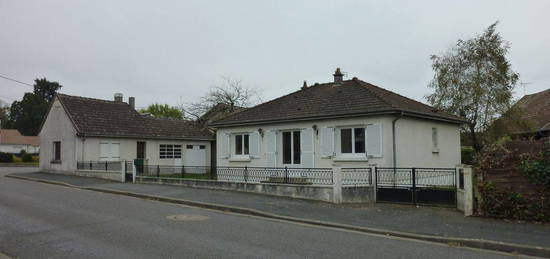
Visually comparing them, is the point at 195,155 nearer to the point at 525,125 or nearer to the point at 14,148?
the point at 525,125

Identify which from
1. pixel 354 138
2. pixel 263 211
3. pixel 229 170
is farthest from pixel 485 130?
pixel 263 211

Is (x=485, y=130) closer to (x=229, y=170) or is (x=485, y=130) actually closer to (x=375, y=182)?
(x=375, y=182)

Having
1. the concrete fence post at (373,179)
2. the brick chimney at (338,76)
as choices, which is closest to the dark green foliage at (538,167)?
the concrete fence post at (373,179)

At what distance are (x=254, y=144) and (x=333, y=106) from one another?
4.45 metres

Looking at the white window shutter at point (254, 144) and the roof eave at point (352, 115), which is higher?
the roof eave at point (352, 115)

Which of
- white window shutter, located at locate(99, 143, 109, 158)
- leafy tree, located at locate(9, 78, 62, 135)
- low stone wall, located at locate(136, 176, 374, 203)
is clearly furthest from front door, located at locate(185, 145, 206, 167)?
leafy tree, located at locate(9, 78, 62, 135)

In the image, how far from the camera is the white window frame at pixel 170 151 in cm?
3069

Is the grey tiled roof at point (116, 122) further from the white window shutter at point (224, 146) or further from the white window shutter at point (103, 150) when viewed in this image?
the white window shutter at point (224, 146)

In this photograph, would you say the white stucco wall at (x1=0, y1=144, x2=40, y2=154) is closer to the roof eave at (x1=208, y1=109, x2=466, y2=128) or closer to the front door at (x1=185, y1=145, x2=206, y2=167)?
the front door at (x1=185, y1=145, x2=206, y2=167)

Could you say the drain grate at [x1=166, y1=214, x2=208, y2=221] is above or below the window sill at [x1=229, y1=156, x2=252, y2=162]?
below

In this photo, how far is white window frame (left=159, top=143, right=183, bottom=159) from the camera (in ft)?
101

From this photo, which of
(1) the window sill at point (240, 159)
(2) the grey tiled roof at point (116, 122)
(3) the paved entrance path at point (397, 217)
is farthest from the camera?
(2) the grey tiled roof at point (116, 122)

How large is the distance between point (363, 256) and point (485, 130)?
21824 millimetres

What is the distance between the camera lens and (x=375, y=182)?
13188 mm
